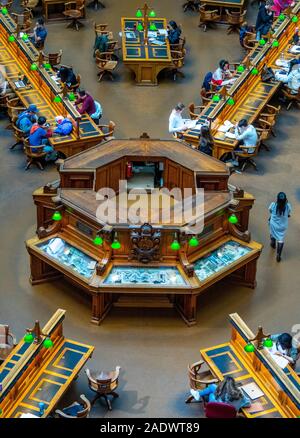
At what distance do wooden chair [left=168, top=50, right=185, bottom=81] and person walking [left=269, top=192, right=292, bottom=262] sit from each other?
8041 millimetres

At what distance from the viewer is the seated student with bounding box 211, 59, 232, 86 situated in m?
26.6

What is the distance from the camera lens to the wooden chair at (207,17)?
30941 millimetres

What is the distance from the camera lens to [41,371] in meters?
17.5

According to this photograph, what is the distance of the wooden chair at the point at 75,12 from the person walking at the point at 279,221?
12.0 meters

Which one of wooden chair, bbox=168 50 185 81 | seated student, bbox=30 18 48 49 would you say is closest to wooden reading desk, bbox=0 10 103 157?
seated student, bbox=30 18 48 49

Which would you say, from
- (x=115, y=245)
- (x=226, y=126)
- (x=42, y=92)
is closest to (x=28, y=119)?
(x=42, y=92)

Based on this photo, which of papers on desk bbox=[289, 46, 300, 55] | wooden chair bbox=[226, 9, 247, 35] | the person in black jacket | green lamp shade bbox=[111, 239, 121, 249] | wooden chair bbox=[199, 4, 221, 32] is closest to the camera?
green lamp shade bbox=[111, 239, 121, 249]

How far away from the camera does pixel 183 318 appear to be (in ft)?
65.2

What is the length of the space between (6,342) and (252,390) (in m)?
4.33

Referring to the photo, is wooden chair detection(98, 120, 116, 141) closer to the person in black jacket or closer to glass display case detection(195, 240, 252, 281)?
glass display case detection(195, 240, 252, 281)

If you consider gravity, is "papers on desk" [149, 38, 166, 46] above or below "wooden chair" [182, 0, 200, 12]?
above

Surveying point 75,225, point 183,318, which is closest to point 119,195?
point 75,225

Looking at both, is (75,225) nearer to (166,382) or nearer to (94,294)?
(94,294)

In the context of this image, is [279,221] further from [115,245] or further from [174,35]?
[174,35]
